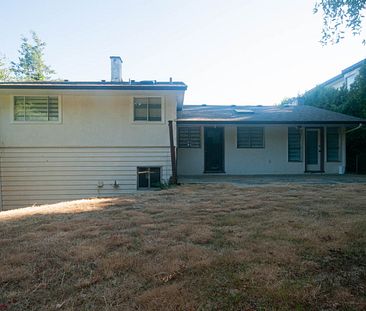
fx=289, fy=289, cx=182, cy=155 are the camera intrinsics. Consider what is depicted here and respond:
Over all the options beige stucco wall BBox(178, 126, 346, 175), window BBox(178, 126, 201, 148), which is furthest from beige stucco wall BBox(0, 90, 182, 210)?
beige stucco wall BBox(178, 126, 346, 175)

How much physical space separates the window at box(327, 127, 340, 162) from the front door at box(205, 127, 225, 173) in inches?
184

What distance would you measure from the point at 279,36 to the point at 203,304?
12.2 meters

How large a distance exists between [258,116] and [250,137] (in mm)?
961

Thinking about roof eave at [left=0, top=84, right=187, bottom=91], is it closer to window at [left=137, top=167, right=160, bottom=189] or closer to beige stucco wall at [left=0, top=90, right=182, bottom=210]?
beige stucco wall at [left=0, top=90, right=182, bottom=210]

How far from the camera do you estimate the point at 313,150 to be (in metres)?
12.7

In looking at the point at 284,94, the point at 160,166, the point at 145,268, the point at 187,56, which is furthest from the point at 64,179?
the point at 284,94

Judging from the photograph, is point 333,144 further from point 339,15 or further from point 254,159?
point 339,15

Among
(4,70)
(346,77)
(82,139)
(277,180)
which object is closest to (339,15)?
(277,180)

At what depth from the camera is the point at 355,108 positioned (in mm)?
14625

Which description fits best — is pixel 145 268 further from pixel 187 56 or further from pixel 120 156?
pixel 187 56

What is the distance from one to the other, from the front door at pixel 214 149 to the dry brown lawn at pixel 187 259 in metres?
7.31

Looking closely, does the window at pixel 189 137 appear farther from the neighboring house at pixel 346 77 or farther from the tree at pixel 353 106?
the neighboring house at pixel 346 77

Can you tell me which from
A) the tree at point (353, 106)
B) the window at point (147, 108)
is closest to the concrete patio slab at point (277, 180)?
the window at point (147, 108)

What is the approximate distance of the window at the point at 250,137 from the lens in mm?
12547
